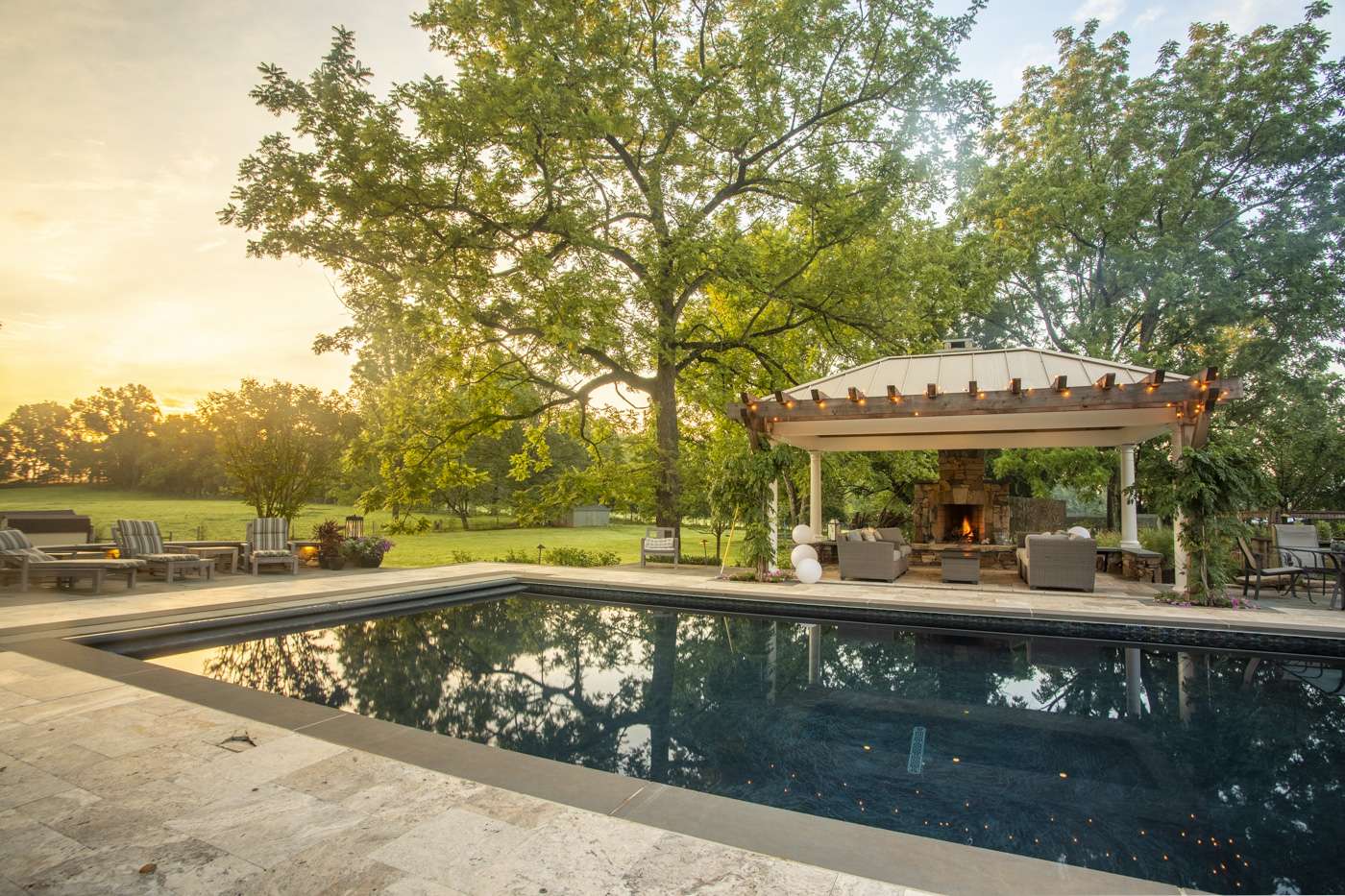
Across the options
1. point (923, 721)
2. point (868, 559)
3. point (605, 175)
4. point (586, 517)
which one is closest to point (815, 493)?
point (868, 559)

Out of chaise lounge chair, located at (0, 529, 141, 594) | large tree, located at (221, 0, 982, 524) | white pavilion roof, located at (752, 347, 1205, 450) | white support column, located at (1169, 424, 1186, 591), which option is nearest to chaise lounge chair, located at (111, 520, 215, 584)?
chaise lounge chair, located at (0, 529, 141, 594)

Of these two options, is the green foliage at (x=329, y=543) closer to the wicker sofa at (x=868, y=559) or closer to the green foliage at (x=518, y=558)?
the green foliage at (x=518, y=558)

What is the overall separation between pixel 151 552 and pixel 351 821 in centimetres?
973

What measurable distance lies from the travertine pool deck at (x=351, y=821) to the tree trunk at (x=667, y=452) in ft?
34.1

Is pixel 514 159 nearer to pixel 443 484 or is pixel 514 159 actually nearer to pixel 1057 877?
pixel 443 484

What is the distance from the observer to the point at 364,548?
36.8 ft

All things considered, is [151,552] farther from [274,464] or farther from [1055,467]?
[1055,467]

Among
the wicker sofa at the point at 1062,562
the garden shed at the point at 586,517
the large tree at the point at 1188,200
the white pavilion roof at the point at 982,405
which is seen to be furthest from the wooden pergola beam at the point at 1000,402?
the garden shed at the point at 586,517

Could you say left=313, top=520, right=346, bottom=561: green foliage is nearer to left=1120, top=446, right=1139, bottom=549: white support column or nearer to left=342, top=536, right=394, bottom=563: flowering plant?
left=342, top=536, right=394, bottom=563: flowering plant

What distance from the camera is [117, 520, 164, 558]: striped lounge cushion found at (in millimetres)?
9117

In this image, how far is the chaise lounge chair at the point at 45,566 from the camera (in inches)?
301

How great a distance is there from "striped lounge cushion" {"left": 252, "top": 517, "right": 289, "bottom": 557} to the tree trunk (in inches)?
280

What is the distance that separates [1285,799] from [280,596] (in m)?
8.89

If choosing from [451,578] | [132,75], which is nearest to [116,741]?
[451,578]
